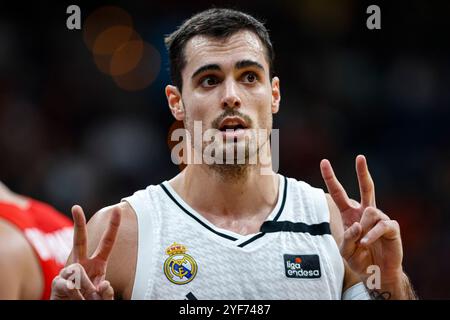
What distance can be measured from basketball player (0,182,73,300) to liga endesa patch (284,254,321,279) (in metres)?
1.32

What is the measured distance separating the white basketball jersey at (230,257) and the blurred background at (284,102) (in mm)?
4000

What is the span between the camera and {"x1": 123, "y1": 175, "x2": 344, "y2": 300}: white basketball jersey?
3330 millimetres

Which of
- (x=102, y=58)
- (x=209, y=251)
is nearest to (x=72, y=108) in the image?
(x=102, y=58)

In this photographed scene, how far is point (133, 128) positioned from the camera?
326 inches

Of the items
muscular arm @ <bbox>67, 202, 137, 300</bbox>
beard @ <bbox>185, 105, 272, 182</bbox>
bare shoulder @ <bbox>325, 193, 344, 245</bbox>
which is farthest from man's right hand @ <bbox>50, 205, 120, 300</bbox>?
bare shoulder @ <bbox>325, 193, 344, 245</bbox>

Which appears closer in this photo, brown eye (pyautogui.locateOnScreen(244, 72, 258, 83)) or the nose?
the nose

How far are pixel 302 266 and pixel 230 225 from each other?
458 millimetres

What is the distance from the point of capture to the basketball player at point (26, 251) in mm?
3469

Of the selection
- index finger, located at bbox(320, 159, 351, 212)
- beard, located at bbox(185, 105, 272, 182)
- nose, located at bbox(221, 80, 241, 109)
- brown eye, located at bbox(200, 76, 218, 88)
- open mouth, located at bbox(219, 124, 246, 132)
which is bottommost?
index finger, located at bbox(320, 159, 351, 212)

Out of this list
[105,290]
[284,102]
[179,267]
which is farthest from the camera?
[284,102]

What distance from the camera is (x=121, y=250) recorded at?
11.1 ft

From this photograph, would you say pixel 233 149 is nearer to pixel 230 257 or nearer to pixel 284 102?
pixel 230 257

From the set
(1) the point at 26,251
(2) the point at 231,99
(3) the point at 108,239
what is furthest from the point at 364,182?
(1) the point at 26,251

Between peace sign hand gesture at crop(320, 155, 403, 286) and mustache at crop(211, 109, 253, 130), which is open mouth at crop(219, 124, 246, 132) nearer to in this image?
mustache at crop(211, 109, 253, 130)
